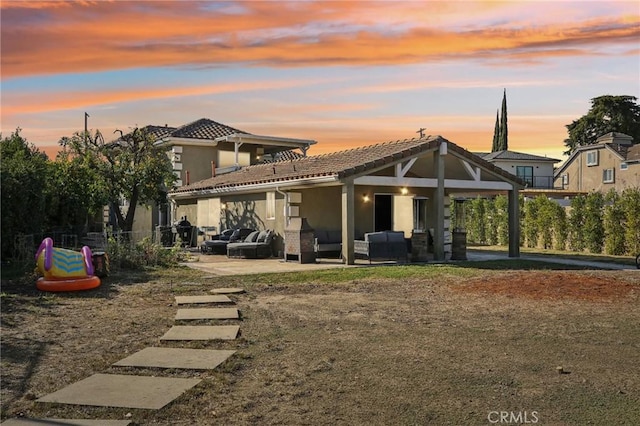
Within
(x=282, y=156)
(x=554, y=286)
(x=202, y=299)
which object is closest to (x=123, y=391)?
(x=202, y=299)

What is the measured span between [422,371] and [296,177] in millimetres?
12333

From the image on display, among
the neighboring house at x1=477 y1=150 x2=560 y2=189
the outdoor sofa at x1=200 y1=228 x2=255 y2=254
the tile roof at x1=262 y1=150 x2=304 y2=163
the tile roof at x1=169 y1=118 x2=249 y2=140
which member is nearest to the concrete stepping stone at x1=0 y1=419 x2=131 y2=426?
the outdoor sofa at x1=200 y1=228 x2=255 y2=254

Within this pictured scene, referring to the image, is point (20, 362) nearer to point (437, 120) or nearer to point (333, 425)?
point (333, 425)

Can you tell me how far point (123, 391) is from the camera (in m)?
5.06

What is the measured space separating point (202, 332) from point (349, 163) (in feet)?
35.1

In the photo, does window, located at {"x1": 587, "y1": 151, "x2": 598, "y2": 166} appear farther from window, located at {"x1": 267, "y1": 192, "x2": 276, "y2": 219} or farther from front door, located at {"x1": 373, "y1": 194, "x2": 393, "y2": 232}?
window, located at {"x1": 267, "y1": 192, "x2": 276, "y2": 219}

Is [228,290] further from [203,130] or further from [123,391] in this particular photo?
[203,130]

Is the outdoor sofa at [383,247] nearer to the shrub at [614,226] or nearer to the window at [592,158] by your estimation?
Result: the shrub at [614,226]

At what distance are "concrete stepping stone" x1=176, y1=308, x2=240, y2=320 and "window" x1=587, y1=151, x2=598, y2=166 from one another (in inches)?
1907

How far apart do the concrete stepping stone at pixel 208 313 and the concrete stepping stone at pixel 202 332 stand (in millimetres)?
603

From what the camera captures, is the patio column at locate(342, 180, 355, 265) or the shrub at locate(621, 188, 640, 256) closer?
the patio column at locate(342, 180, 355, 265)

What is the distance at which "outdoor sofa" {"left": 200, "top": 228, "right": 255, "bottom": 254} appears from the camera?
20.5 m

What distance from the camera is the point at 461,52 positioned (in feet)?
48.6

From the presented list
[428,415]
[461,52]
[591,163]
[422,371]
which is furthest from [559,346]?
[591,163]
